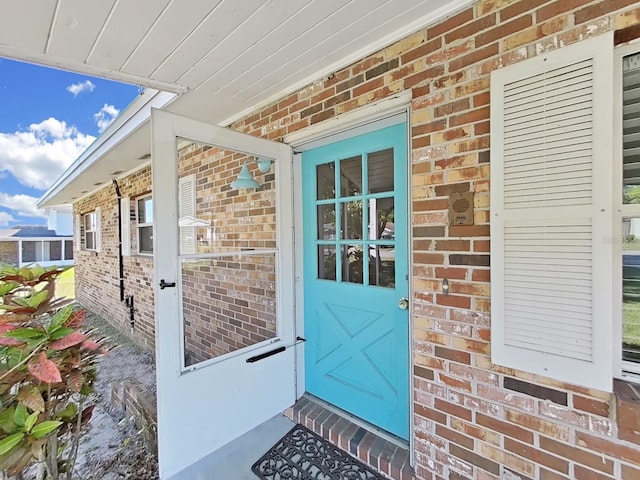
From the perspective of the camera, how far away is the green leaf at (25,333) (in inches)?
43.4

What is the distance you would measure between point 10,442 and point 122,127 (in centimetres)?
309

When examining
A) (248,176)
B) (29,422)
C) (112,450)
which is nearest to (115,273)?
(112,450)

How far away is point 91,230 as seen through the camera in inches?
301

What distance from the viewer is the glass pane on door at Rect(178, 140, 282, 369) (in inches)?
83.7

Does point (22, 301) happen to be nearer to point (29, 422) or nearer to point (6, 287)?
point (6, 287)

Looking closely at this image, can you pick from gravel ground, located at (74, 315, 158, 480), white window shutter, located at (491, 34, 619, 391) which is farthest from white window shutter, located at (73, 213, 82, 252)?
white window shutter, located at (491, 34, 619, 391)

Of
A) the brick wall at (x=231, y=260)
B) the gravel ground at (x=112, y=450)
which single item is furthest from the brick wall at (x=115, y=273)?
the brick wall at (x=231, y=260)

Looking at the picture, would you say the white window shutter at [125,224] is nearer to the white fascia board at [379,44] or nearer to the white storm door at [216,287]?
the white storm door at [216,287]

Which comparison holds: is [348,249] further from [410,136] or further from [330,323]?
[410,136]

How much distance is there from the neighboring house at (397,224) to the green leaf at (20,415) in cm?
65

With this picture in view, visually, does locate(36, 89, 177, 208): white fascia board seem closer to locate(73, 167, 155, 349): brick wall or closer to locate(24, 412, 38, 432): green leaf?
locate(73, 167, 155, 349): brick wall

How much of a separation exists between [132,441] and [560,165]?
10.5 feet

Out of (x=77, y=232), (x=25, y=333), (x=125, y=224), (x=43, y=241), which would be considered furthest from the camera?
(x=43, y=241)

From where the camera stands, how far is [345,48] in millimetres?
1830
